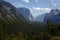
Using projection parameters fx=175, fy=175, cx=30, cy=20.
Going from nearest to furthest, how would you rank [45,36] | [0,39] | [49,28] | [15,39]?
[0,39], [15,39], [45,36], [49,28]

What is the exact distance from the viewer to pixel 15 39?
10519 centimetres

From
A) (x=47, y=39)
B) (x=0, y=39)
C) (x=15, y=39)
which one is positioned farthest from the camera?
(x=47, y=39)

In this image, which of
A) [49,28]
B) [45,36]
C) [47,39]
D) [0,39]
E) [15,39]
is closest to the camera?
[0,39]

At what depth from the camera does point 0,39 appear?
93312 mm

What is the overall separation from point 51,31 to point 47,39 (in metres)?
34.2

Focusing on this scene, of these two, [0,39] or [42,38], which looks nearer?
[0,39]

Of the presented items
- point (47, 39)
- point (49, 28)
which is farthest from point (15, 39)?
point (49, 28)

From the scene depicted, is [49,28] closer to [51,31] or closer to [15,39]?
[51,31]

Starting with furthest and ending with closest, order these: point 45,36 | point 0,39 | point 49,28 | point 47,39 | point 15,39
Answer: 1. point 49,28
2. point 45,36
3. point 47,39
4. point 15,39
5. point 0,39

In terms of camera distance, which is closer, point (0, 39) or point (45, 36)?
point (0, 39)

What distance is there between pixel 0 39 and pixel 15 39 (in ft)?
45.5

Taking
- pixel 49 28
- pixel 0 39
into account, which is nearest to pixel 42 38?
pixel 49 28

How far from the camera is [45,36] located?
122875 millimetres

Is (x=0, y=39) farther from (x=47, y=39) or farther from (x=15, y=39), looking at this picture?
(x=47, y=39)
